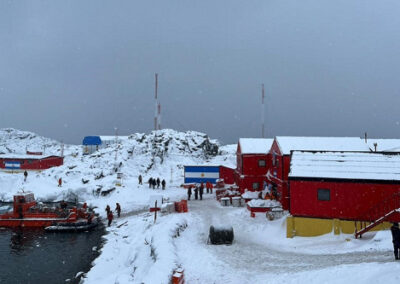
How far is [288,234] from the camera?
1977 centimetres

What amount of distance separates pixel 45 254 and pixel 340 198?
20.4 m

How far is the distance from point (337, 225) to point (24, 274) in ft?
62.5

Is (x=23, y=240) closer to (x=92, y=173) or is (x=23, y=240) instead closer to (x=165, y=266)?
(x=165, y=266)

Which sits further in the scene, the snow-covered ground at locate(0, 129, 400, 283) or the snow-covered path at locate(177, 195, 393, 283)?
the snow-covered path at locate(177, 195, 393, 283)

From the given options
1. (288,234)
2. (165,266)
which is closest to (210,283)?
(165,266)

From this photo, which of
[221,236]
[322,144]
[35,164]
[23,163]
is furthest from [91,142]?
[221,236]

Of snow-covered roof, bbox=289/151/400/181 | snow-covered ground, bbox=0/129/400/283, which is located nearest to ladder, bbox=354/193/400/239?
snow-covered ground, bbox=0/129/400/283

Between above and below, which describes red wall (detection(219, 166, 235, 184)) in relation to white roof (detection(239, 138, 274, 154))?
below

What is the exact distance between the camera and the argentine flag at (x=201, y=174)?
1737 inches

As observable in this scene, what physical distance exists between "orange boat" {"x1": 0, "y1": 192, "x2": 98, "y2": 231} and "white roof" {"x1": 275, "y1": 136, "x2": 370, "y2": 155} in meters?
19.3

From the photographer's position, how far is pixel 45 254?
2330 centimetres

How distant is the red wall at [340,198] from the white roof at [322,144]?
8750 mm

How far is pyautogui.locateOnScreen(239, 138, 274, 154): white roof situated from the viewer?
34.8m

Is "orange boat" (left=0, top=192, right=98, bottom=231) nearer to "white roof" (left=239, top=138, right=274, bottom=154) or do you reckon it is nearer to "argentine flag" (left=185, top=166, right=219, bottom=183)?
"argentine flag" (left=185, top=166, right=219, bottom=183)
